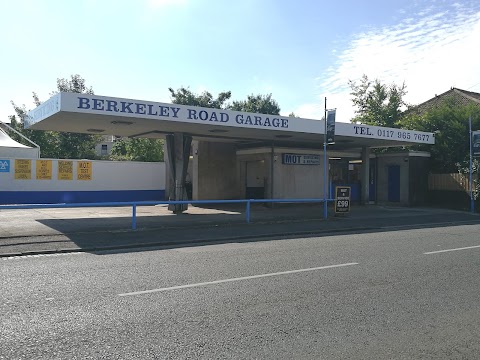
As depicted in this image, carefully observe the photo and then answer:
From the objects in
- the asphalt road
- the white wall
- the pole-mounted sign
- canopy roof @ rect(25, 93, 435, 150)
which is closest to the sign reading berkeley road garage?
canopy roof @ rect(25, 93, 435, 150)

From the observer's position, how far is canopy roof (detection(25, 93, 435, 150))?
13.9 meters

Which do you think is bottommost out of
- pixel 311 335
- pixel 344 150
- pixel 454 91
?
pixel 311 335

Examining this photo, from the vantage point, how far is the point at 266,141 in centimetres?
2272

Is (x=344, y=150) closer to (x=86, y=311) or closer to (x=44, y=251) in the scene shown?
(x=44, y=251)

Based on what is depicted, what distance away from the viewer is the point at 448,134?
1030 inches

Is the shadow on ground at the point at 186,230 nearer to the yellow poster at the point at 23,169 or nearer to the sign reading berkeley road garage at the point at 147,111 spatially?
the sign reading berkeley road garage at the point at 147,111

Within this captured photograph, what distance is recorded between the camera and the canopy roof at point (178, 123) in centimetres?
1393

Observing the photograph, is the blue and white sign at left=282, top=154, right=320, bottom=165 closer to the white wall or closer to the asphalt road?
the white wall

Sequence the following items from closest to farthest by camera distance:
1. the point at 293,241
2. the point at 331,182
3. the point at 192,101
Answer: the point at 293,241
the point at 331,182
the point at 192,101

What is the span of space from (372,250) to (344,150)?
15334 millimetres

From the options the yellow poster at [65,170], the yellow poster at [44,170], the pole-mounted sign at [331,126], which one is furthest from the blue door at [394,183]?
the yellow poster at [44,170]

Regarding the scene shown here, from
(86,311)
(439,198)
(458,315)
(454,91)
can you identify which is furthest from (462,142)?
(86,311)

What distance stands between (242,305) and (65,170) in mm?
20715

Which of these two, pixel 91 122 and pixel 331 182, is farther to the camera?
pixel 331 182
